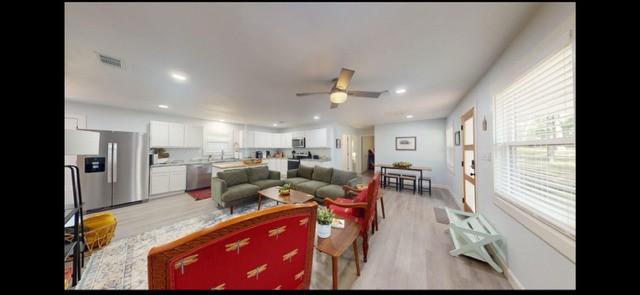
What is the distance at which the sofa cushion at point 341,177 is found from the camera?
3.43 m

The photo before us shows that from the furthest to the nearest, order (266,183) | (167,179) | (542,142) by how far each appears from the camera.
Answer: (167,179) < (266,183) < (542,142)

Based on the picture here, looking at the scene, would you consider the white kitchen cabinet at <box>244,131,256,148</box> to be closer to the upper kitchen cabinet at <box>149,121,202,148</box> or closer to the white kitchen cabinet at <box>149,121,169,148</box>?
the upper kitchen cabinet at <box>149,121,202,148</box>

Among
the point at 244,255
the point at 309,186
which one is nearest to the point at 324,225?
the point at 244,255

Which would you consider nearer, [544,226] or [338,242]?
[544,226]

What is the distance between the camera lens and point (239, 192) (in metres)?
3.11

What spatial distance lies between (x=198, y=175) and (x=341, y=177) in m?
4.07

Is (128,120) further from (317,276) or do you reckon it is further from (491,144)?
(491,144)

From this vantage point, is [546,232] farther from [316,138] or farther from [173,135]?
[173,135]

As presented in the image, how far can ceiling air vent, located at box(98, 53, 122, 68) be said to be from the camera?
1623mm

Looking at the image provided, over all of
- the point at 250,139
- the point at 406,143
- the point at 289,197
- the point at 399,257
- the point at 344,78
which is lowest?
the point at 399,257

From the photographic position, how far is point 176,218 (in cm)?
281

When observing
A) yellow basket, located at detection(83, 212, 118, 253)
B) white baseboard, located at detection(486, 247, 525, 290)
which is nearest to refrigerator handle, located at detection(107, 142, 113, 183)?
yellow basket, located at detection(83, 212, 118, 253)

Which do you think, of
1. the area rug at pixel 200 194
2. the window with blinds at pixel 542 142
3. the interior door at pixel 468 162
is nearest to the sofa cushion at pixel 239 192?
the area rug at pixel 200 194
